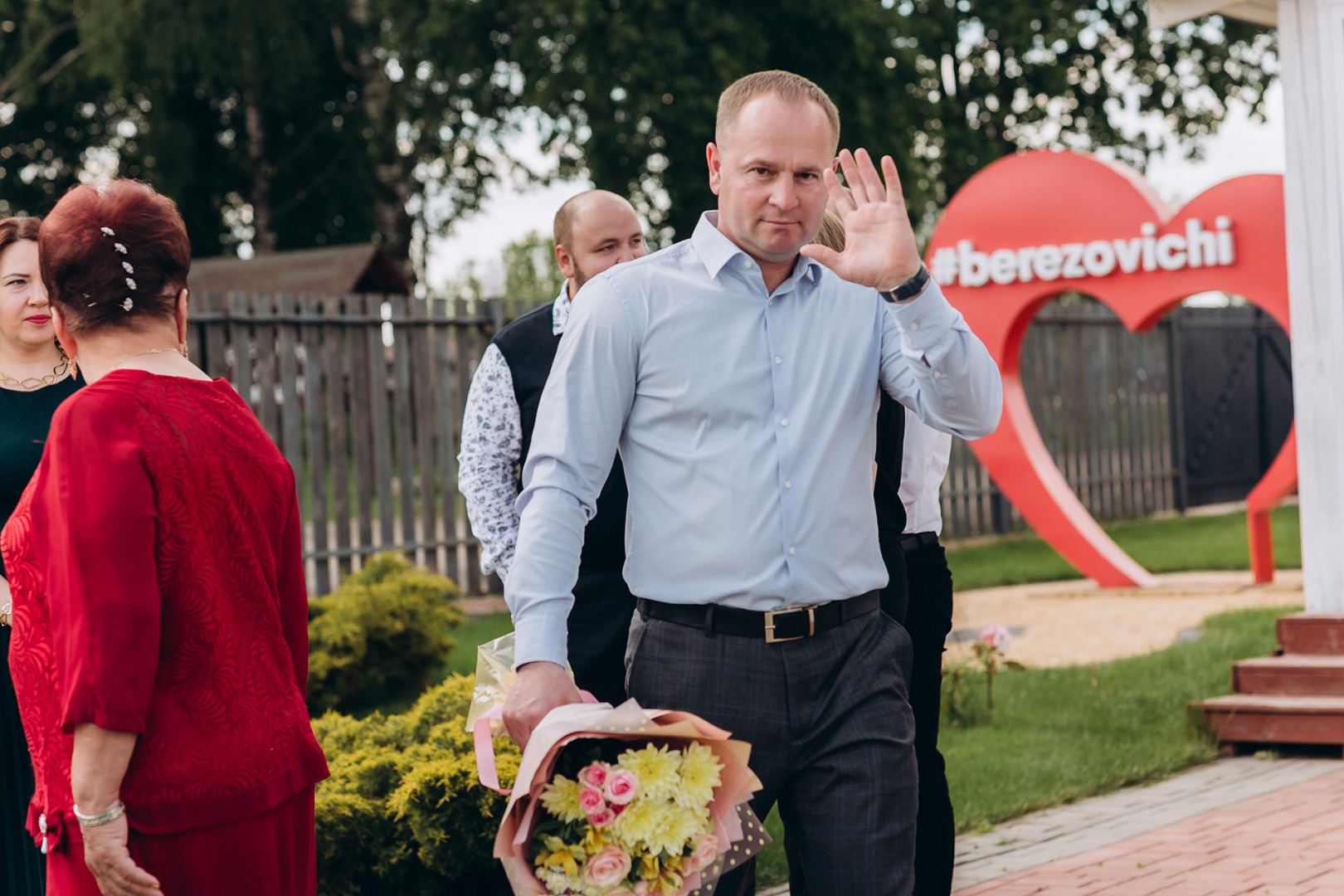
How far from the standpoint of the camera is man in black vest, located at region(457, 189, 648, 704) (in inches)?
130

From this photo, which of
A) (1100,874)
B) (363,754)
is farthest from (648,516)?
(1100,874)

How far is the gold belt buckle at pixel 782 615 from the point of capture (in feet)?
8.16

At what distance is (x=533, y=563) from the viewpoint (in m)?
2.38

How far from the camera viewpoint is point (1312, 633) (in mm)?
6156

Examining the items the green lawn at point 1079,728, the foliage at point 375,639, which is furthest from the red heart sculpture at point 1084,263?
the foliage at point 375,639

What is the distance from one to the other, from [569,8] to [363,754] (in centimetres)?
1719

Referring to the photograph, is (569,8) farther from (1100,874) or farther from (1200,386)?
(1100,874)

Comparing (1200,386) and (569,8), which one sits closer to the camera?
(1200,386)

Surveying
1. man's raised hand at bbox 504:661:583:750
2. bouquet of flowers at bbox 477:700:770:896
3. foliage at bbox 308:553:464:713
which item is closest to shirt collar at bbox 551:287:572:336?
man's raised hand at bbox 504:661:583:750

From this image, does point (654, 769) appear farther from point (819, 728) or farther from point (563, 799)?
point (819, 728)

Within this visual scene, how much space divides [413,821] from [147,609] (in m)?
1.89

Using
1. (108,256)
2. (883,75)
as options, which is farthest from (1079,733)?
(883,75)

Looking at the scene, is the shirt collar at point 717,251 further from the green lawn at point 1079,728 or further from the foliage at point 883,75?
the foliage at point 883,75

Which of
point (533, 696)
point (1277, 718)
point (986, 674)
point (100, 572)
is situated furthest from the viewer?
point (986, 674)
